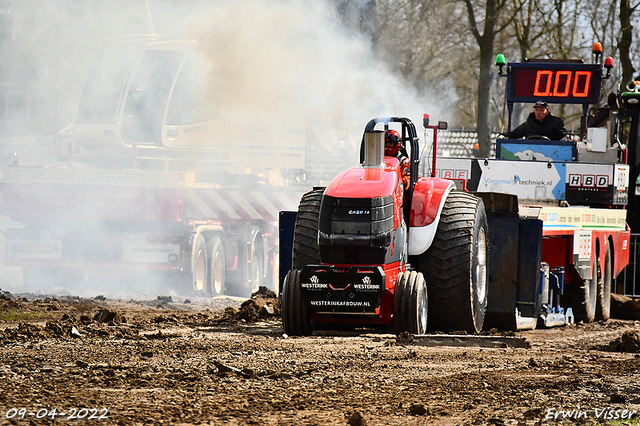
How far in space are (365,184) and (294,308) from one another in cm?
117

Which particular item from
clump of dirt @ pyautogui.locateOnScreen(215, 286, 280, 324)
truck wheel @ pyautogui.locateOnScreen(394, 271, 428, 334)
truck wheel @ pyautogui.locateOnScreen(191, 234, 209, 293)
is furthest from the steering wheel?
truck wheel @ pyautogui.locateOnScreen(394, 271, 428, 334)

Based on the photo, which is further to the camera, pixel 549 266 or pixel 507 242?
pixel 549 266

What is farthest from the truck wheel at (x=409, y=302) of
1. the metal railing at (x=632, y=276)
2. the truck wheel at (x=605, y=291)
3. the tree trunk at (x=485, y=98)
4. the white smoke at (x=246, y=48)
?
the tree trunk at (x=485, y=98)

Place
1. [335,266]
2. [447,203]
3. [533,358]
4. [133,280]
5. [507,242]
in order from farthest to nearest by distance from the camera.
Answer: [133,280] → [507,242] → [447,203] → [335,266] → [533,358]

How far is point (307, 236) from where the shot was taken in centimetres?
788

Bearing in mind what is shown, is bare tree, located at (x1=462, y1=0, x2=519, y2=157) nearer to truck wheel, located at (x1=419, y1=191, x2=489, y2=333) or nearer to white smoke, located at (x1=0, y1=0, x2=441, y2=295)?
white smoke, located at (x1=0, y1=0, x2=441, y2=295)

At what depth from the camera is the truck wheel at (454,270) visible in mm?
7793

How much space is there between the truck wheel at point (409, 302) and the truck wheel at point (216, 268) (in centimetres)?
672

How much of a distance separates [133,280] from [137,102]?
4330 mm

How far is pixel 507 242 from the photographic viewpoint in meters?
8.91

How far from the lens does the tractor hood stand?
284 inches

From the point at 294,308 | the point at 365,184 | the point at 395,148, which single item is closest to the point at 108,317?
A: the point at 294,308

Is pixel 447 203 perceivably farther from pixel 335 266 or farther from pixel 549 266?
pixel 549 266

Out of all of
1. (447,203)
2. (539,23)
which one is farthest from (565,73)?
(539,23)
